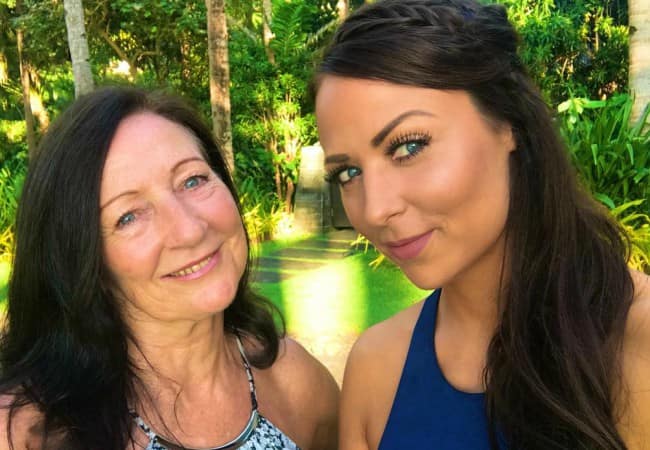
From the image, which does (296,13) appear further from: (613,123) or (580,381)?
(580,381)

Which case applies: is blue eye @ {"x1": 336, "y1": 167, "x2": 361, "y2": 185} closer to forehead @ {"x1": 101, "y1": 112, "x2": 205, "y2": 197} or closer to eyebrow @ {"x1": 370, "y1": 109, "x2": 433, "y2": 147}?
eyebrow @ {"x1": 370, "y1": 109, "x2": 433, "y2": 147}

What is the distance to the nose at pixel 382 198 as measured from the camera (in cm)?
147

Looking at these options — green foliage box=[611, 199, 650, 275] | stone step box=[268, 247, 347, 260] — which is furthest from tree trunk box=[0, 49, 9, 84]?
green foliage box=[611, 199, 650, 275]

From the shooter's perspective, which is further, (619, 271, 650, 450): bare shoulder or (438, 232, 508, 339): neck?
(438, 232, 508, 339): neck

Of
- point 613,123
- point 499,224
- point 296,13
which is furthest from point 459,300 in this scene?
point 296,13

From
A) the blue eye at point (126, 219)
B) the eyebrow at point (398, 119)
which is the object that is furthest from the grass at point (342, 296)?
the eyebrow at point (398, 119)

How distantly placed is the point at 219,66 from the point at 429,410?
20.7ft

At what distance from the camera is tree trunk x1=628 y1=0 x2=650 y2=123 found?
5.31 metres

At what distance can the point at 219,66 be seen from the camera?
288 inches

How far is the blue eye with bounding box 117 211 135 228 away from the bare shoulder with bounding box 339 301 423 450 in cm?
80

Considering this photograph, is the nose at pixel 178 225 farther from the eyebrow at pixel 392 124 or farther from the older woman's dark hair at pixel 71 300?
the eyebrow at pixel 392 124

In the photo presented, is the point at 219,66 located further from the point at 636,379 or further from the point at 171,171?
the point at 636,379

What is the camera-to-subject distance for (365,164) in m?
1.50

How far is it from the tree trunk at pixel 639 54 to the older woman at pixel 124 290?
4.72 meters
